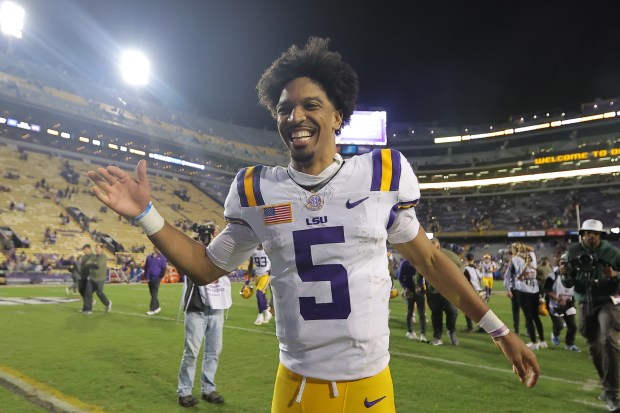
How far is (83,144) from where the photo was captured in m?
43.9

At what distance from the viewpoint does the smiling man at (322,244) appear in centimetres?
179

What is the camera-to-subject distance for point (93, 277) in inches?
494

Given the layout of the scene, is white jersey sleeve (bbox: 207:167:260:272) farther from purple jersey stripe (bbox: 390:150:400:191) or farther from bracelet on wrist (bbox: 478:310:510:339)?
bracelet on wrist (bbox: 478:310:510:339)

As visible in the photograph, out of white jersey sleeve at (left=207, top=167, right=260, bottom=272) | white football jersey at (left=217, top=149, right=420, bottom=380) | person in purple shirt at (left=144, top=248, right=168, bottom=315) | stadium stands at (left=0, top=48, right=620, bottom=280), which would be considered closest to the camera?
white football jersey at (left=217, top=149, right=420, bottom=380)

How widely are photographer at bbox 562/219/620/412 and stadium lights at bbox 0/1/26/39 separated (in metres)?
49.2

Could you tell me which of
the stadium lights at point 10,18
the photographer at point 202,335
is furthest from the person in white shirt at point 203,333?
the stadium lights at point 10,18

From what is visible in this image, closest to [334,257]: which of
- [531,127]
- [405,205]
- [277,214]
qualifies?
[277,214]

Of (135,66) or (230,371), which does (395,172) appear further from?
(135,66)

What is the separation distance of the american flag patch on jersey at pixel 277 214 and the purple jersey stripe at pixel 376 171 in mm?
367

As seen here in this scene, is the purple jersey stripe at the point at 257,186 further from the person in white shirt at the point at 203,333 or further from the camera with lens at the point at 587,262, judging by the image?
the camera with lens at the point at 587,262

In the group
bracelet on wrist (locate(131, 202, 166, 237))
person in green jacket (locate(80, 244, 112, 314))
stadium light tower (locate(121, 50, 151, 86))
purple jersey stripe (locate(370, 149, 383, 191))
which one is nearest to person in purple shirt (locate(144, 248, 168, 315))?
person in green jacket (locate(80, 244, 112, 314))

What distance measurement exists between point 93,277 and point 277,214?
484 inches

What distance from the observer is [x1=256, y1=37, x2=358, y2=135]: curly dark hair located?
215 cm

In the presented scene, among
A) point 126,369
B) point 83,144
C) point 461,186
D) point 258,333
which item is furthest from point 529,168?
point 126,369
